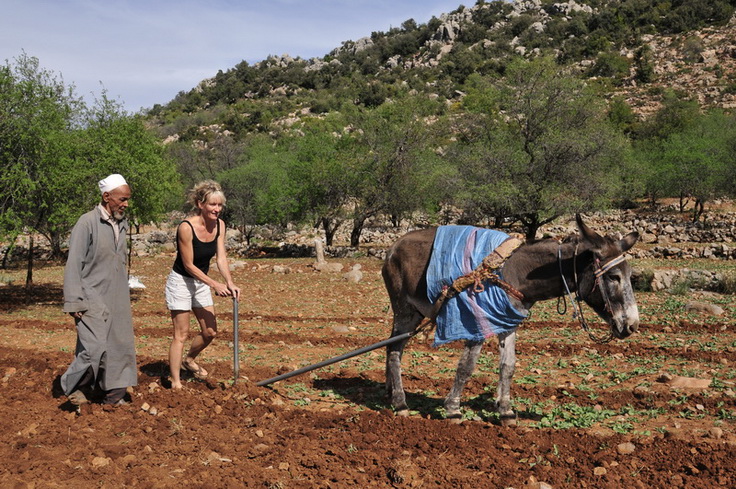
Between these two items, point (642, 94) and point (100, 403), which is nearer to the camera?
point (100, 403)

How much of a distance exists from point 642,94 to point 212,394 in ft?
256

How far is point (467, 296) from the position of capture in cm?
536

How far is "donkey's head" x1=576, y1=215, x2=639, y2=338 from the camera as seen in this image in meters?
5.11

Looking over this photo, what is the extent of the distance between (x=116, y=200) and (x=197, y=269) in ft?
3.64

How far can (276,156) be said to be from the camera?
1788 inches

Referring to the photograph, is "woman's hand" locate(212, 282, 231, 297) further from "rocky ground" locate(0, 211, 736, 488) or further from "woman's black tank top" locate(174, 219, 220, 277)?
"rocky ground" locate(0, 211, 736, 488)

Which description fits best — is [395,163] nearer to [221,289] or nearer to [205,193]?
[205,193]

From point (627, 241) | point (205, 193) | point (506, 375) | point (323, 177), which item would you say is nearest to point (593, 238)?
point (627, 241)

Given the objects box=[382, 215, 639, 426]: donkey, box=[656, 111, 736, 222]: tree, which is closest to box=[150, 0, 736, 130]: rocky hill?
box=[656, 111, 736, 222]: tree

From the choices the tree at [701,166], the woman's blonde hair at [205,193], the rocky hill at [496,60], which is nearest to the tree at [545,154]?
the woman's blonde hair at [205,193]

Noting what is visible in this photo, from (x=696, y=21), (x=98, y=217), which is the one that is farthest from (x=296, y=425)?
(x=696, y=21)

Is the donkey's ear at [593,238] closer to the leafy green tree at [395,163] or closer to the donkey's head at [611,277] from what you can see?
the donkey's head at [611,277]

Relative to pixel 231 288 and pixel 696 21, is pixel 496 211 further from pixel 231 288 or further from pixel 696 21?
pixel 696 21

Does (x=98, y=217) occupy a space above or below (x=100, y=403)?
above
